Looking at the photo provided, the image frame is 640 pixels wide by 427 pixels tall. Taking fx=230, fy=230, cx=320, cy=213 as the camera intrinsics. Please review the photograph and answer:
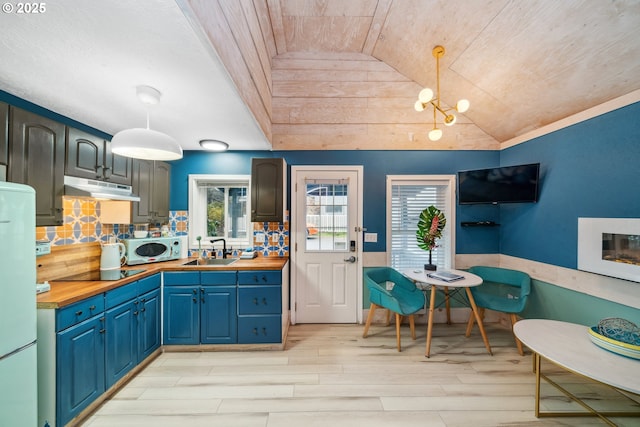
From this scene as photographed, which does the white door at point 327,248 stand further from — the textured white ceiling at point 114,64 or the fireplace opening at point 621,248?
the fireplace opening at point 621,248

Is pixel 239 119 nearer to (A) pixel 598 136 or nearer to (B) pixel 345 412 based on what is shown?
(B) pixel 345 412

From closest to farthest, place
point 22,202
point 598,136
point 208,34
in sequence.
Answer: point 208,34, point 22,202, point 598,136

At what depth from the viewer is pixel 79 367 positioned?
160 cm

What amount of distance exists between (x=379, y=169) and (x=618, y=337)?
243cm

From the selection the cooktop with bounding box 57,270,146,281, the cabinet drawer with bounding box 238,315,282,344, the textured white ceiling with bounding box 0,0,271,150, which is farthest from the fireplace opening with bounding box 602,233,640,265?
the cooktop with bounding box 57,270,146,281

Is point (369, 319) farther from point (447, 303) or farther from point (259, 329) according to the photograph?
point (259, 329)

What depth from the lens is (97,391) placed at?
173cm

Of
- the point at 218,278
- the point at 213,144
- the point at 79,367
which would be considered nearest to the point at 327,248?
the point at 218,278

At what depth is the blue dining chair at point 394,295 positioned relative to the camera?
2455 millimetres

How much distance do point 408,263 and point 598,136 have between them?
2153 millimetres

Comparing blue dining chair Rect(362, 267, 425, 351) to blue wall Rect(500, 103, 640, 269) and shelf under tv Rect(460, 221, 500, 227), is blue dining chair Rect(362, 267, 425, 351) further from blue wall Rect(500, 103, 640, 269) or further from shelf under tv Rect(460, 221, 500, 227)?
blue wall Rect(500, 103, 640, 269)

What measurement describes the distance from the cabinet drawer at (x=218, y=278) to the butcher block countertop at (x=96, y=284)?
0.14ft

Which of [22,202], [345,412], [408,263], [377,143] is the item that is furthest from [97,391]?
[377,143]

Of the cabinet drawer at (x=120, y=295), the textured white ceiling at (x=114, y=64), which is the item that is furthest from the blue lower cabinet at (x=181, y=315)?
the textured white ceiling at (x=114, y=64)
